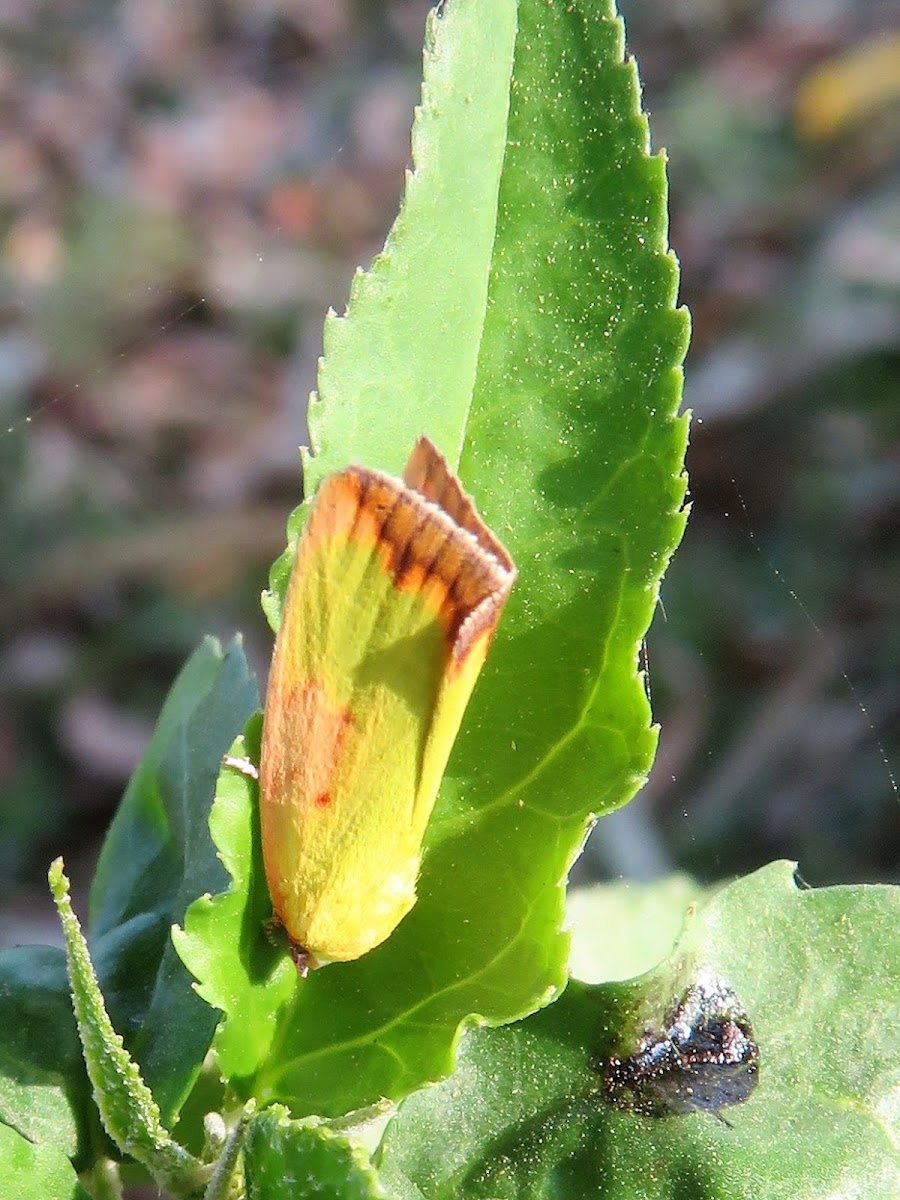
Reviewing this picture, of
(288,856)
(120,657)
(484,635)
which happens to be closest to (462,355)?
(484,635)

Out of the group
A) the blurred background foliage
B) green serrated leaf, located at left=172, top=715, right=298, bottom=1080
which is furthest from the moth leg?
the blurred background foliage

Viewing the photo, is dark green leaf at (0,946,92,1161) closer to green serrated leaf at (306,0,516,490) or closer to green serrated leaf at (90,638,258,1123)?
green serrated leaf at (90,638,258,1123)

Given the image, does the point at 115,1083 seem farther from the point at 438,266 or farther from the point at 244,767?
the point at 438,266

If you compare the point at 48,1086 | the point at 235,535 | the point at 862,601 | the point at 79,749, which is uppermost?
the point at 48,1086

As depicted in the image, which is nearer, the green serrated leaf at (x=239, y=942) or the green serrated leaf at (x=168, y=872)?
the green serrated leaf at (x=239, y=942)

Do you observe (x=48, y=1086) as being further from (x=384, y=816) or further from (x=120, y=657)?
(x=120, y=657)

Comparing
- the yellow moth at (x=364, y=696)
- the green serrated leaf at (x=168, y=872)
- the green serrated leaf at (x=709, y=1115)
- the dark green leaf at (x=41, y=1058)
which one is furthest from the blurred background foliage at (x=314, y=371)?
the yellow moth at (x=364, y=696)

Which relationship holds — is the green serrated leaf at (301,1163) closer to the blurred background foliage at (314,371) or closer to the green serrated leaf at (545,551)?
the green serrated leaf at (545,551)
